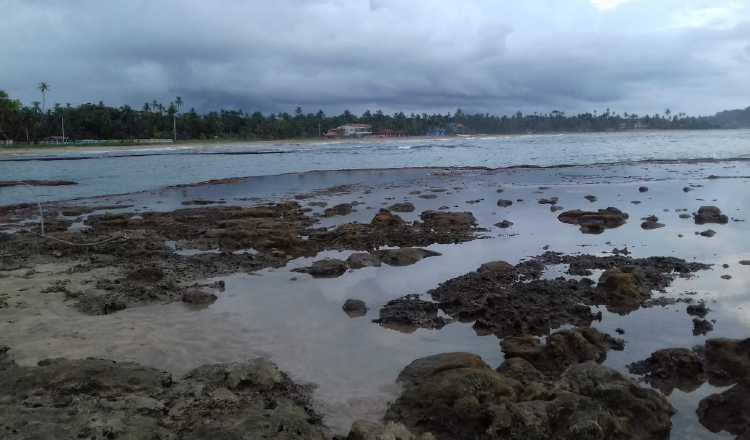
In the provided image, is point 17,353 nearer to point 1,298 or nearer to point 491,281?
point 1,298

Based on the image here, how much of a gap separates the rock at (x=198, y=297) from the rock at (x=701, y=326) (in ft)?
28.4

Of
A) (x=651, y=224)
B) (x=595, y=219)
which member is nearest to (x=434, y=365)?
(x=595, y=219)

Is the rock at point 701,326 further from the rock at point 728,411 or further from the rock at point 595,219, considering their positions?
the rock at point 595,219

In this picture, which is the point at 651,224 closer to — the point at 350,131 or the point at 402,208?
the point at 402,208

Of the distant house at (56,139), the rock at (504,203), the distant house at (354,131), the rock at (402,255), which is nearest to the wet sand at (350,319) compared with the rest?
the rock at (402,255)

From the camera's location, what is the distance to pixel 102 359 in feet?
24.5

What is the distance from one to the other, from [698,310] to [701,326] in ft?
2.48

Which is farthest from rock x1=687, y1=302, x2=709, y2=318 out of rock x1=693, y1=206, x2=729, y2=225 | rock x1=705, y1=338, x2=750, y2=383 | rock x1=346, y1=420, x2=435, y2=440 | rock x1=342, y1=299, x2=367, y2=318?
rock x1=693, y1=206, x2=729, y2=225

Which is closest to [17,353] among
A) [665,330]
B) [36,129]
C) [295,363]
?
[295,363]

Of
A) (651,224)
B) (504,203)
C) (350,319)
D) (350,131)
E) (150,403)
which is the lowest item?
(350,319)

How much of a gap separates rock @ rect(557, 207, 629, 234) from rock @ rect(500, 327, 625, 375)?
30.1 feet

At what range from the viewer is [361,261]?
13.4m

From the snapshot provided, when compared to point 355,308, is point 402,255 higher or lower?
higher

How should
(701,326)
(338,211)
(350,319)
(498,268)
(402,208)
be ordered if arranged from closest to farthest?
(701,326) < (350,319) < (498,268) < (338,211) < (402,208)
